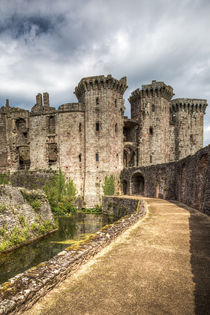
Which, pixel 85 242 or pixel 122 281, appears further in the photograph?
pixel 85 242

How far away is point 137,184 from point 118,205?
7.28 meters

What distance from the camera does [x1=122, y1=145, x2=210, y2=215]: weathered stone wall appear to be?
12.5 metres

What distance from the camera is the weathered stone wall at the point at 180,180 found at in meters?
12.5

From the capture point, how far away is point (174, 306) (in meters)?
3.38

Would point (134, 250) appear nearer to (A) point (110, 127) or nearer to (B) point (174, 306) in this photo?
(B) point (174, 306)

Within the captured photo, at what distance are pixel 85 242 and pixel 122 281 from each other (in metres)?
2.01

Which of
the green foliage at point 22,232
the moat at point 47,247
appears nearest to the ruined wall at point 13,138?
the moat at point 47,247

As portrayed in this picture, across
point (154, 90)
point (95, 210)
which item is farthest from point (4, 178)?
point (154, 90)

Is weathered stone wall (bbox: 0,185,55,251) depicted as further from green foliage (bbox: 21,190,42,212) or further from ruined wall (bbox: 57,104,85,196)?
ruined wall (bbox: 57,104,85,196)

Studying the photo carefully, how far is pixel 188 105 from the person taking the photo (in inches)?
1357

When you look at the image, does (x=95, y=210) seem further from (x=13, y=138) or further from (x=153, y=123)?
(x=13, y=138)

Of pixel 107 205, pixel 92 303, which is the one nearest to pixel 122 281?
pixel 92 303

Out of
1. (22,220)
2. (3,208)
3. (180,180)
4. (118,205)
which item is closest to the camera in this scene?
(3,208)

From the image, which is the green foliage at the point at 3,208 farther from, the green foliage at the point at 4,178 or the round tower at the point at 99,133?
the green foliage at the point at 4,178
